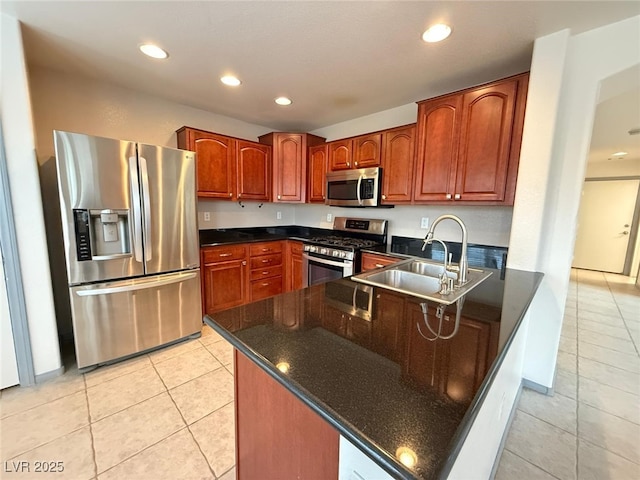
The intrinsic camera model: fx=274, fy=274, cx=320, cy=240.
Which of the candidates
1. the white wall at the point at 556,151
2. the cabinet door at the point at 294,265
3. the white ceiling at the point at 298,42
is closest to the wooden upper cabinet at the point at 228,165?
the white ceiling at the point at 298,42

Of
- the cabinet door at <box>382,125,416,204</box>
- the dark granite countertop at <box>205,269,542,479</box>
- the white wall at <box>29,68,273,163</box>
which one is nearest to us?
the dark granite countertop at <box>205,269,542,479</box>

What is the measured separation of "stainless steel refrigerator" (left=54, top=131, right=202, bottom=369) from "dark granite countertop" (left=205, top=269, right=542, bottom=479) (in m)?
1.56

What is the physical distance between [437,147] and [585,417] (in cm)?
214

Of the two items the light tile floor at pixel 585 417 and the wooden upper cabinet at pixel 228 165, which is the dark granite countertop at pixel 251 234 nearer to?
the wooden upper cabinet at pixel 228 165

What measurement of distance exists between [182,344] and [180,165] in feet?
5.40

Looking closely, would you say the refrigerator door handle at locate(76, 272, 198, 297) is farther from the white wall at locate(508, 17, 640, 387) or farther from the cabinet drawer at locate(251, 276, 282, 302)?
the white wall at locate(508, 17, 640, 387)

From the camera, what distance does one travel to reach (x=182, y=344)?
8.48ft

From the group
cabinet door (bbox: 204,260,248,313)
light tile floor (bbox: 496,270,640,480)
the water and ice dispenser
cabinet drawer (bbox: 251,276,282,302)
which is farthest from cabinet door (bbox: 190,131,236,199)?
light tile floor (bbox: 496,270,640,480)

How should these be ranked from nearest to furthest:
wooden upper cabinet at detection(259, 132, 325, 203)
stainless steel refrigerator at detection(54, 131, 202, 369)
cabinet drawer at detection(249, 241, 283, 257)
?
1. stainless steel refrigerator at detection(54, 131, 202, 369)
2. cabinet drawer at detection(249, 241, 283, 257)
3. wooden upper cabinet at detection(259, 132, 325, 203)

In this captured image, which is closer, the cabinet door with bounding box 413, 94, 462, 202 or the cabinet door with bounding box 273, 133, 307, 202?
the cabinet door with bounding box 413, 94, 462, 202

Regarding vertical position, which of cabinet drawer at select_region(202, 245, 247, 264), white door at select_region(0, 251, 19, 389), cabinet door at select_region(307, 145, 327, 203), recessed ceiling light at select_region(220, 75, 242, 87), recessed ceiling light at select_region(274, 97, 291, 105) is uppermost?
recessed ceiling light at select_region(274, 97, 291, 105)

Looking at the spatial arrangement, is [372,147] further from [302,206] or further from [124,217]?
[124,217]

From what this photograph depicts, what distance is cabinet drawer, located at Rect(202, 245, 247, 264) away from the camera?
284 cm

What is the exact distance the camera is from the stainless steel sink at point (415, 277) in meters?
1.56
